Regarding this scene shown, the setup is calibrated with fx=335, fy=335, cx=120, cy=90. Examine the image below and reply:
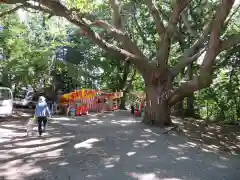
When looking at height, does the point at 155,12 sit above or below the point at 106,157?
above

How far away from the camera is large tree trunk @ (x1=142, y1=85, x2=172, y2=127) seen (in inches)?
669

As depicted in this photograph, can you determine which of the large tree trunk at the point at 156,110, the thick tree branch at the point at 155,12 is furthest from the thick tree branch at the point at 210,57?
the thick tree branch at the point at 155,12

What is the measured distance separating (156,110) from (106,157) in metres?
7.17

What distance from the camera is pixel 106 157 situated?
10289mm

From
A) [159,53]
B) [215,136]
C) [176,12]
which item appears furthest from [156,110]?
[176,12]

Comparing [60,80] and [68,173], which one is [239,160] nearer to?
[68,173]

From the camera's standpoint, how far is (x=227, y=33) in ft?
77.5

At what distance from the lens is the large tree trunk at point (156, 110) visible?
17.0 meters

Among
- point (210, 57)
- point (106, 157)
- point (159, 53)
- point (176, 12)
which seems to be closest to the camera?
point (106, 157)

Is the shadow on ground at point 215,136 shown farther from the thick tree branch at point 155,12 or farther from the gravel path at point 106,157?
the thick tree branch at point 155,12

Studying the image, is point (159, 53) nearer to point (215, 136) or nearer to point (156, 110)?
point (156, 110)

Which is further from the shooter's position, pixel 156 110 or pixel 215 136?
pixel 215 136

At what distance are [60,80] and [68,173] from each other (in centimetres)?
2406

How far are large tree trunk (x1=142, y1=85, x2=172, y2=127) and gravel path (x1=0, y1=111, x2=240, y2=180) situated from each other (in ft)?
6.18
